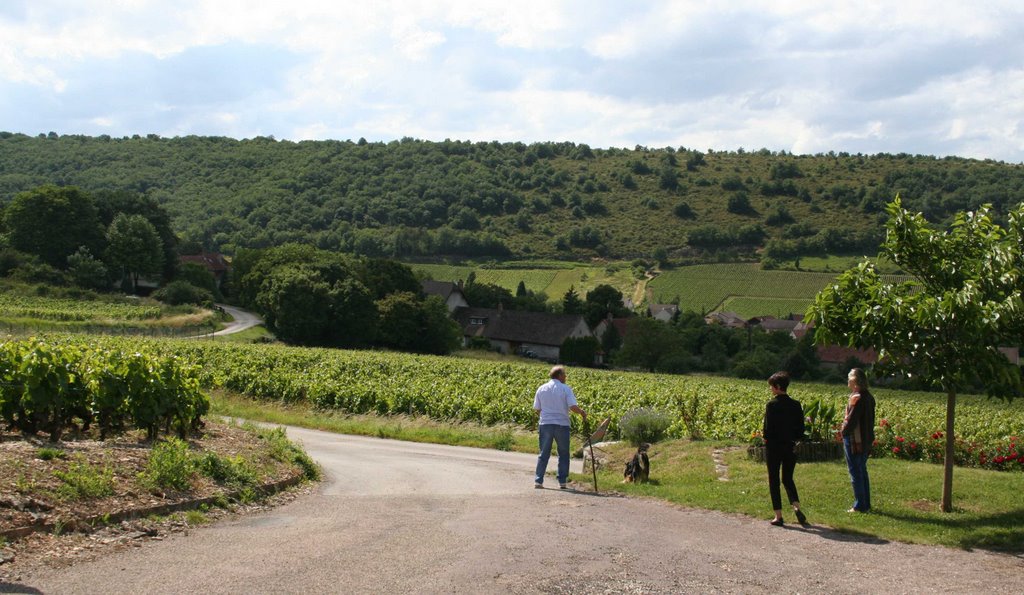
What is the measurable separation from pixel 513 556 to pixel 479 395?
849 inches

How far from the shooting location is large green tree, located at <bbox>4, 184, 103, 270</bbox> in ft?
278

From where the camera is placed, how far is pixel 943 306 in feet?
33.1

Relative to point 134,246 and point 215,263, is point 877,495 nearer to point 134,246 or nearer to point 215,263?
point 134,246

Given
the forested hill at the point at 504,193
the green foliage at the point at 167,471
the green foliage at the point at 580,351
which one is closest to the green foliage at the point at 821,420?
the green foliage at the point at 167,471

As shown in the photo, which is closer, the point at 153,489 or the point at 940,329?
the point at 153,489

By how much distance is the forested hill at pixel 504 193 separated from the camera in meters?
140

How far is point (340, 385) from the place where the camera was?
32.2 meters

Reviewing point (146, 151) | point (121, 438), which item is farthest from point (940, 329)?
point (146, 151)

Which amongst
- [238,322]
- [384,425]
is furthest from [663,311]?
[384,425]

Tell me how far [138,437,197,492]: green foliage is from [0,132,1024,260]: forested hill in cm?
12653

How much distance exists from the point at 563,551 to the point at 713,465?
8.20m

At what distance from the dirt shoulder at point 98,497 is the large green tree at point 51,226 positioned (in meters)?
82.9

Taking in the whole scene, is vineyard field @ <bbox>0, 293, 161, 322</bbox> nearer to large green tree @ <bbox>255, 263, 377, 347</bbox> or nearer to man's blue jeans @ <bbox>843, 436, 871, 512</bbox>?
large green tree @ <bbox>255, 263, 377, 347</bbox>

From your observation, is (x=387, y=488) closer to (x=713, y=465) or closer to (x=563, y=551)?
(x=563, y=551)
